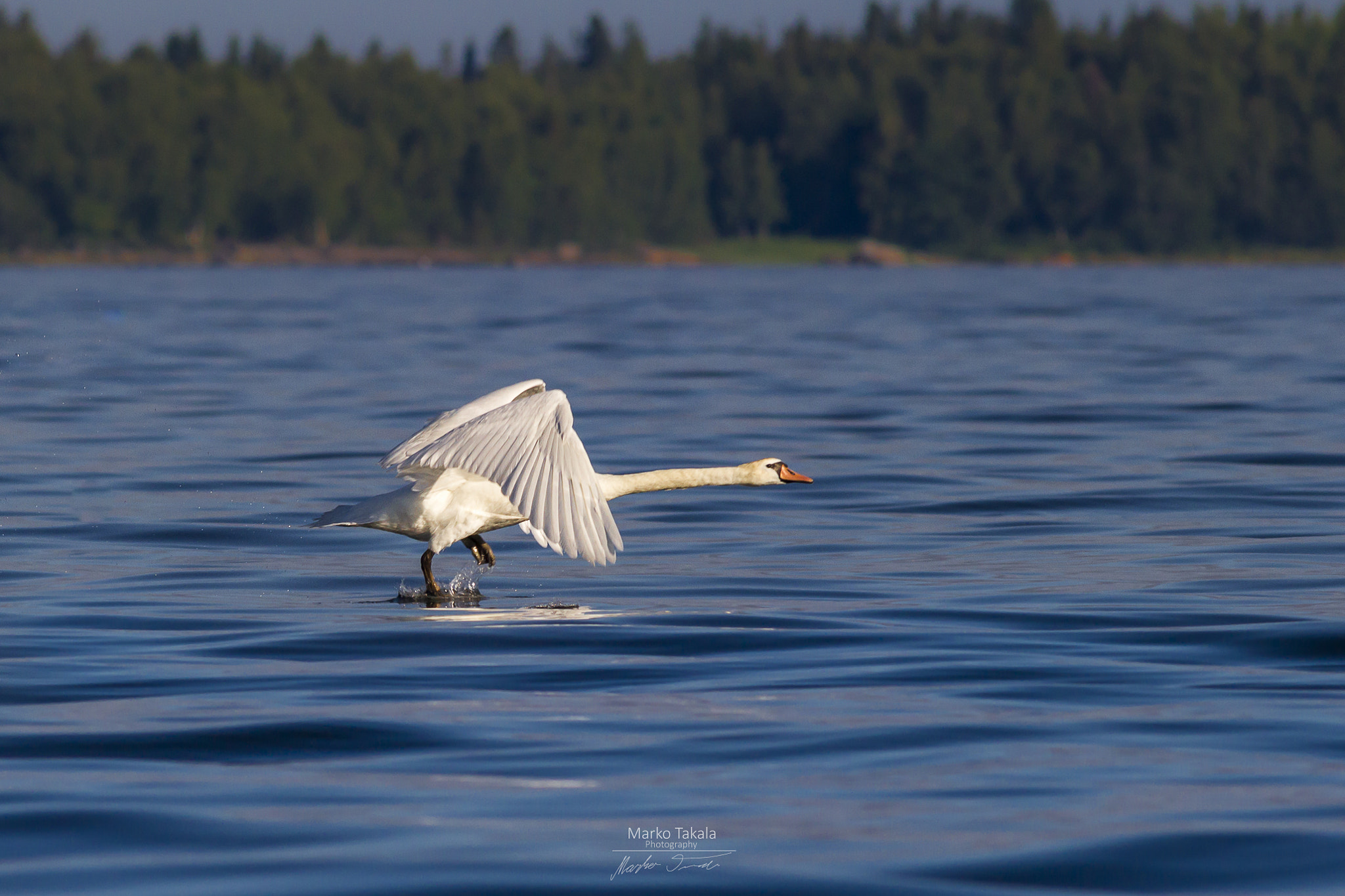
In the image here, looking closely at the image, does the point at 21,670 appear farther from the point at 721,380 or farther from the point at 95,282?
the point at 95,282

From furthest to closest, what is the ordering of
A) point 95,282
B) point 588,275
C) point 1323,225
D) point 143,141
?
point 1323,225 → point 143,141 → point 588,275 → point 95,282

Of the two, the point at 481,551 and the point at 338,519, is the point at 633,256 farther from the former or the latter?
the point at 338,519

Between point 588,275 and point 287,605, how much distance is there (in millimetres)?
115370

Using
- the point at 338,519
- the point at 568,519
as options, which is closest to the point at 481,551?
the point at 338,519

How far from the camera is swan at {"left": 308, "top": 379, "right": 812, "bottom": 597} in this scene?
10719 mm

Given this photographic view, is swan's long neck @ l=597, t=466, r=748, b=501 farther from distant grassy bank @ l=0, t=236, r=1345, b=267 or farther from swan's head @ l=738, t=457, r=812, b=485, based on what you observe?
distant grassy bank @ l=0, t=236, r=1345, b=267

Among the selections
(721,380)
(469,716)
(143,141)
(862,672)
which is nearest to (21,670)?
(469,716)

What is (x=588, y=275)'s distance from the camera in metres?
127

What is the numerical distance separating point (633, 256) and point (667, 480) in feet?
571

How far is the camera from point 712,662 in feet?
32.5

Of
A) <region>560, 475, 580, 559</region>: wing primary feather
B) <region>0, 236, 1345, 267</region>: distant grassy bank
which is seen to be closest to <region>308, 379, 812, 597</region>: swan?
<region>560, 475, 580, 559</region>: wing primary feather

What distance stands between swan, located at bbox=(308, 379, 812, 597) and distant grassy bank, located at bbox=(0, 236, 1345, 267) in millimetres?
152970
